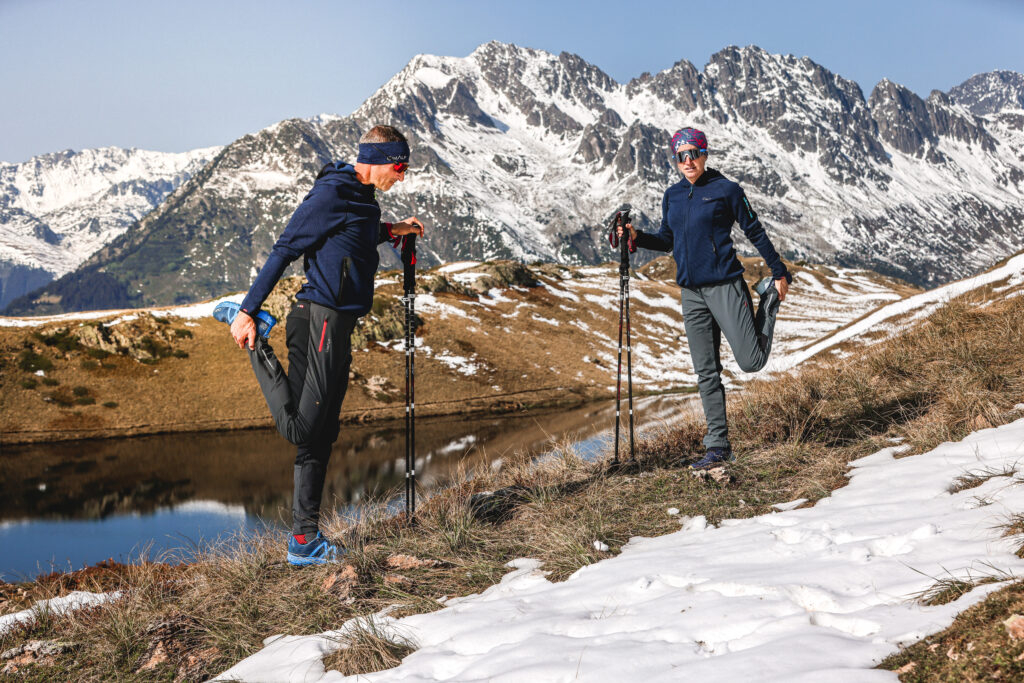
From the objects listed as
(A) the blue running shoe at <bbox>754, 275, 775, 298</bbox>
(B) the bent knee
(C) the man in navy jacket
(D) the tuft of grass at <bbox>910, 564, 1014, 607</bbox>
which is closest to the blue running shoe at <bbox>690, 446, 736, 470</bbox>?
(C) the man in navy jacket

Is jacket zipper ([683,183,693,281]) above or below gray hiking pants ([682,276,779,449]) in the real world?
above

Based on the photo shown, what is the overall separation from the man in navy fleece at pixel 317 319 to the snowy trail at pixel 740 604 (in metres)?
1.85

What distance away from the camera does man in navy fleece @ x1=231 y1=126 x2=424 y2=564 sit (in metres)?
6.06

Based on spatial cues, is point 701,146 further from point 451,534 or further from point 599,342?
point 599,342

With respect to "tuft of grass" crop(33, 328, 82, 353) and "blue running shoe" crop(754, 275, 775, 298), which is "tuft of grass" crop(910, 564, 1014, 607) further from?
"tuft of grass" crop(33, 328, 82, 353)

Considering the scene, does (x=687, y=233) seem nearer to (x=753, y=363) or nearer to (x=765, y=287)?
(x=765, y=287)

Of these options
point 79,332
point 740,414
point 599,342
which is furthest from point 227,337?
point 740,414

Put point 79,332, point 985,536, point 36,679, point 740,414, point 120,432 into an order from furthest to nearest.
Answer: point 79,332 < point 120,432 < point 740,414 < point 36,679 < point 985,536

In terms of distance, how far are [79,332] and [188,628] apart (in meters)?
44.4

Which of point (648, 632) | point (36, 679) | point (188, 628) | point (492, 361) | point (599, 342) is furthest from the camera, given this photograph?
point (599, 342)

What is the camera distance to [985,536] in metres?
3.99

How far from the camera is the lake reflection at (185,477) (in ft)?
61.7

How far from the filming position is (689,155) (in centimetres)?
755

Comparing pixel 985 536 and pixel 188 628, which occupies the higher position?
pixel 985 536
